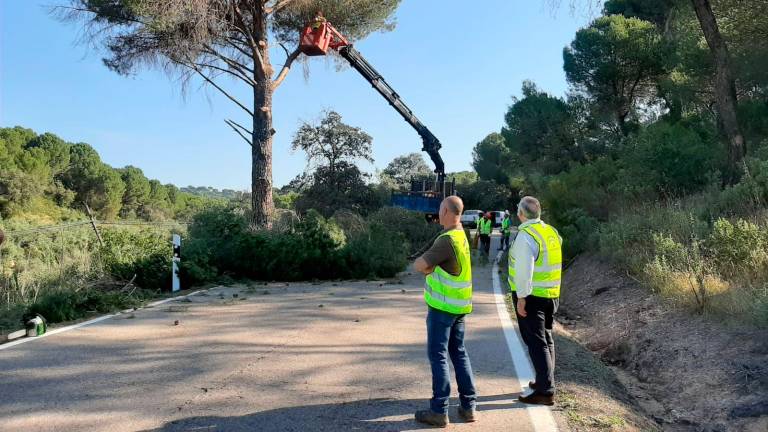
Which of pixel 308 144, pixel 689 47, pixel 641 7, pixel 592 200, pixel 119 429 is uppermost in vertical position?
pixel 641 7

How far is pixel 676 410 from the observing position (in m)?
5.77

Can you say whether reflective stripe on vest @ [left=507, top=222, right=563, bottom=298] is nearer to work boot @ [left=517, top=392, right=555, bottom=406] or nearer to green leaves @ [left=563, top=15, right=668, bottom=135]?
work boot @ [left=517, top=392, right=555, bottom=406]

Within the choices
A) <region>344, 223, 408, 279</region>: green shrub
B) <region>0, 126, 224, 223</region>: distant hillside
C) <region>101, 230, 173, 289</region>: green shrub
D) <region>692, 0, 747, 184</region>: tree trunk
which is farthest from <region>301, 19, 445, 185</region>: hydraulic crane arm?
<region>0, 126, 224, 223</region>: distant hillside

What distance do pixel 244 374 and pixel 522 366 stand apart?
2718 mm

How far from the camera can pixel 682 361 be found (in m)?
6.71

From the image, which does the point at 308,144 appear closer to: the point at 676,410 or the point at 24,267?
the point at 24,267

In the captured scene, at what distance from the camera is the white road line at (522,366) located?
433cm

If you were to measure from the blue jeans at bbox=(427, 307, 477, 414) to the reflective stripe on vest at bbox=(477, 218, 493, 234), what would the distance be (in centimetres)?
1782

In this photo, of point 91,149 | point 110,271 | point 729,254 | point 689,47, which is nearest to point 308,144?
point 689,47

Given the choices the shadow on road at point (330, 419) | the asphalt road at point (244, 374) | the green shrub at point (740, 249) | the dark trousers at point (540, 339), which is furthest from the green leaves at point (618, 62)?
the shadow on road at point (330, 419)

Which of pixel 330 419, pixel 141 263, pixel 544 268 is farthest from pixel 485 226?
pixel 330 419

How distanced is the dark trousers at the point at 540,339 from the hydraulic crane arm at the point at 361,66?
1524cm

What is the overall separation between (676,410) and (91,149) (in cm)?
6764

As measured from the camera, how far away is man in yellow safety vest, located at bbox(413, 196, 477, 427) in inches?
169
